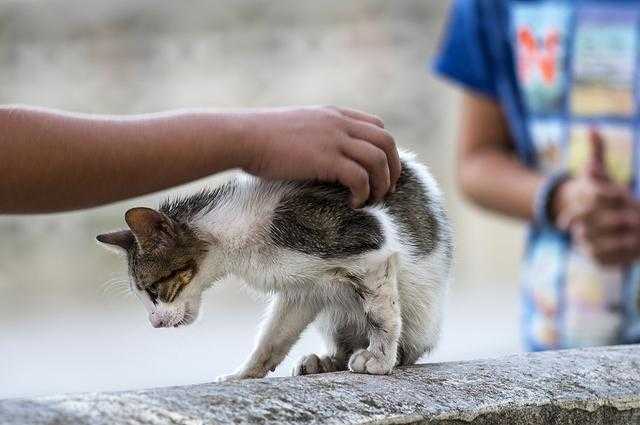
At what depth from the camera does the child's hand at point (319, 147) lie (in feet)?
5.14

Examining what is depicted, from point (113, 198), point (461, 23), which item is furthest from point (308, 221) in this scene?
point (461, 23)

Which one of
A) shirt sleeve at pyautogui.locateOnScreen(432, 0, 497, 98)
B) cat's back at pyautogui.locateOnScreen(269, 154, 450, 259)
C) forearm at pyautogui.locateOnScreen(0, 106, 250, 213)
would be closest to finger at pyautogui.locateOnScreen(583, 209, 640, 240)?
shirt sleeve at pyautogui.locateOnScreen(432, 0, 497, 98)

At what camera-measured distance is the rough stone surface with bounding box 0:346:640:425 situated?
1.27m

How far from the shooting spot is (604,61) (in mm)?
2420

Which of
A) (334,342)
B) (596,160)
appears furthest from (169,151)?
(596,160)

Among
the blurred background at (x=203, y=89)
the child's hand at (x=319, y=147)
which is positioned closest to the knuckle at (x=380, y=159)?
the child's hand at (x=319, y=147)

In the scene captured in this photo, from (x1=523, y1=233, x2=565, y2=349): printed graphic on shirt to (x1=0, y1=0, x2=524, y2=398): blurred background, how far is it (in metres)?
3.43

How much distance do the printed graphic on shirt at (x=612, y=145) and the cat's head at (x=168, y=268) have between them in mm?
924

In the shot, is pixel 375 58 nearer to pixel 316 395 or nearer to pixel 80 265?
pixel 80 265

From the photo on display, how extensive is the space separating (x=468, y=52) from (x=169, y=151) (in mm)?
1356

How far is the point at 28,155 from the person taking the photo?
1.45 m

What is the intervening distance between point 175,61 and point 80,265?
1202mm

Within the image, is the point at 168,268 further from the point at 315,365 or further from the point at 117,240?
the point at 315,365

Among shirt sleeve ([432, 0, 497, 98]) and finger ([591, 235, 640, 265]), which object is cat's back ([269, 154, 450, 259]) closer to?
finger ([591, 235, 640, 265])
